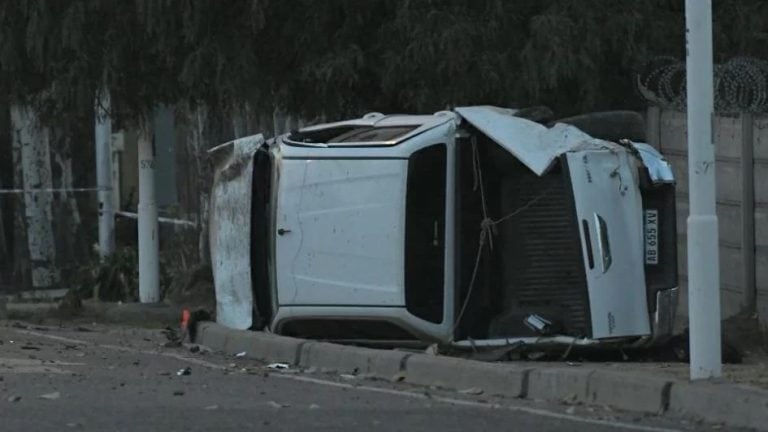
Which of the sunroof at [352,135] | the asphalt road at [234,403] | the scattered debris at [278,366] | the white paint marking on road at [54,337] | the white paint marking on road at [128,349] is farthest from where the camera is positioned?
the white paint marking on road at [54,337]

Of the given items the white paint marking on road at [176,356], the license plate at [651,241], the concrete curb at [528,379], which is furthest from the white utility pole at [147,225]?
the license plate at [651,241]

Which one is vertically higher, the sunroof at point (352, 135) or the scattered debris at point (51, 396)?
the sunroof at point (352, 135)

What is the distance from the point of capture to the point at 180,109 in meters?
16.3

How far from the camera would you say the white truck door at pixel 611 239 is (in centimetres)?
1069

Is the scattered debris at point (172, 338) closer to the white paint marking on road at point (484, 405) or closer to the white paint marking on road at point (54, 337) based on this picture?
the white paint marking on road at point (54, 337)

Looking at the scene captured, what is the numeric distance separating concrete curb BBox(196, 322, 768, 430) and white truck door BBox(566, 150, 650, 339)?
738mm

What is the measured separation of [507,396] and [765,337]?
3042mm

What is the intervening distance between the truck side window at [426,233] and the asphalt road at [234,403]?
3.04ft

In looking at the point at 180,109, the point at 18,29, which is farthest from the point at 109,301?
the point at 18,29

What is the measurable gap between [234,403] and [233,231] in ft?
11.0

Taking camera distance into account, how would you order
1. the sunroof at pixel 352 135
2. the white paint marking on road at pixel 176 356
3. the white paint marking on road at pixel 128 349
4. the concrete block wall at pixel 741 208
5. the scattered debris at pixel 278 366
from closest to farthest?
the scattered debris at pixel 278 366, the white paint marking on road at pixel 176 356, the white paint marking on road at pixel 128 349, the sunroof at pixel 352 135, the concrete block wall at pixel 741 208

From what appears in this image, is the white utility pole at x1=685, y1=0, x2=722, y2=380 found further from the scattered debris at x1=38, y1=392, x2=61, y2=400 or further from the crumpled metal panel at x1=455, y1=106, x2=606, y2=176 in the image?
the scattered debris at x1=38, y1=392, x2=61, y2=400

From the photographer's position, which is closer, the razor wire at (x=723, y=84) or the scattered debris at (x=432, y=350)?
the scattered debris at (x=432, y=350)

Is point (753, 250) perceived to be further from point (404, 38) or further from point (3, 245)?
point (3, 245)
